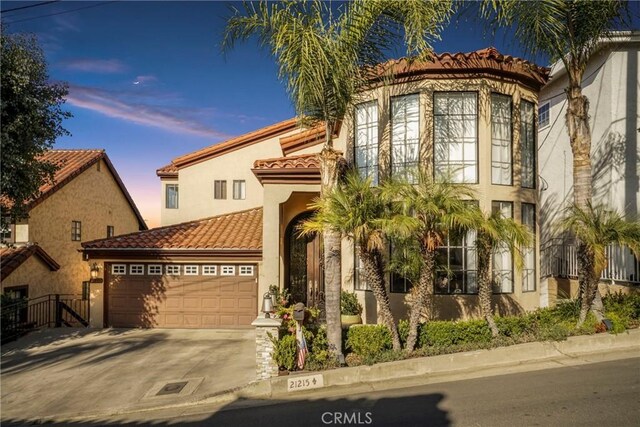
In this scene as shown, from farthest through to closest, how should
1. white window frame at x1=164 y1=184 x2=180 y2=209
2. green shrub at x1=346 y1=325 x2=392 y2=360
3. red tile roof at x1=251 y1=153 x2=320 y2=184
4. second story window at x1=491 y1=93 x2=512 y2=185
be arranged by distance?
white window frame at x1=164 y1=184 x2=180 y2=209 < red tile roof at x1=251 y1=153 x2=320 y2=184 < second story window at x1=491 y1=93 x2=512 y2=185 < green shrub at x1=346 y1=325 x2=392 y2=360

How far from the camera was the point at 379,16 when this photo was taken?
360 inches

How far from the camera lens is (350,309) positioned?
1096cm

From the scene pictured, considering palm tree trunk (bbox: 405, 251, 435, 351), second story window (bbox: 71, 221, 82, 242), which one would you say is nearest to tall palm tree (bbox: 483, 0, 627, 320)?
palm tree trunk (bbox: 405, 251, 435, 351)

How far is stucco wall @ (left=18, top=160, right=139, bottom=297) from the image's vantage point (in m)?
17.8

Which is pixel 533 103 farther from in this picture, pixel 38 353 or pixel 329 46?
pixel 38 353

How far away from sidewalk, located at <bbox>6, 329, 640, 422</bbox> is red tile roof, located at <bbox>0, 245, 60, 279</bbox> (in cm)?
961

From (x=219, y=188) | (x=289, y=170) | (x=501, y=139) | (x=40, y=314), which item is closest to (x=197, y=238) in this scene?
(x=289, y=170)

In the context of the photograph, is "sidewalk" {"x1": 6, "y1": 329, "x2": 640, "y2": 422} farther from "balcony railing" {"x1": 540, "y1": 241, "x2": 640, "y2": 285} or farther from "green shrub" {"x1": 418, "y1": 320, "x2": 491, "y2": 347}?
"balcony railing" {"x1": 540, "y1": 241, "x2": 640, "y2": 285}

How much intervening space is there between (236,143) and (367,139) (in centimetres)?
997

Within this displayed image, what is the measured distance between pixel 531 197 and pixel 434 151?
3041mm

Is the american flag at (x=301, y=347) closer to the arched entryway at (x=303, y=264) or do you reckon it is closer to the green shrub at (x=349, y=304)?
the green shrub at (x=349, y=304)

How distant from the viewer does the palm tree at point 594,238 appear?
29.1ft

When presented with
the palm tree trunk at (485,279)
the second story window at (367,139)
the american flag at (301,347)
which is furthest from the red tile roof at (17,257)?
the palm tree trunk at (485,279)

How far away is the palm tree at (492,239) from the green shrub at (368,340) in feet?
7.41
